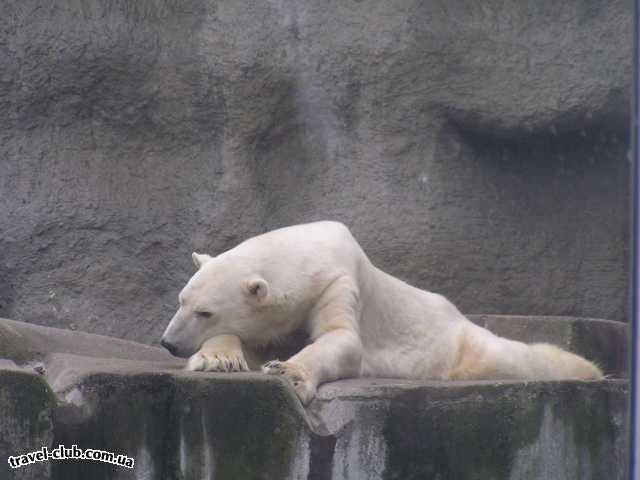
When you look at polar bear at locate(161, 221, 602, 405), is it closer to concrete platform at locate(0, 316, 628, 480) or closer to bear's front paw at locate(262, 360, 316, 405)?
bear's front paw at locate(262, 360, 316, 405)

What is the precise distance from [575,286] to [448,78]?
1.36 meters

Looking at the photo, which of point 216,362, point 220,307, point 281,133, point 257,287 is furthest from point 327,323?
point 281,133

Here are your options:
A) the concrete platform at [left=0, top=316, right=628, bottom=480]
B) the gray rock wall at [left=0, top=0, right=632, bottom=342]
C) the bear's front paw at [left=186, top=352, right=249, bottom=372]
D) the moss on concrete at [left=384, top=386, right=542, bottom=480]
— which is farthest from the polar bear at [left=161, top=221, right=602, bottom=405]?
the gray rock wall at [left=0, top=0, right=632, bottom=342]

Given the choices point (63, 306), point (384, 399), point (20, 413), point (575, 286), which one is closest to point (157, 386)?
point (20, 413)

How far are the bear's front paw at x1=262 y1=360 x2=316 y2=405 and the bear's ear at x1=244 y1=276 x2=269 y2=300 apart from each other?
1.81 feet

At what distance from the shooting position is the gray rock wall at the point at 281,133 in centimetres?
546

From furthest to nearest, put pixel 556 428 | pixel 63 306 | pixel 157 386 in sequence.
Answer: pixel 63 306
pixel 556 428
pixel 157 386

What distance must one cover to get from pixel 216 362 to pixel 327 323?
22.1 inches

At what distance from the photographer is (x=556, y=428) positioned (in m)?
3.63

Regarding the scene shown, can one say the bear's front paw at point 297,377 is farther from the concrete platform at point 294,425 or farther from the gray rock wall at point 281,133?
the gray rock wall at point 281,133

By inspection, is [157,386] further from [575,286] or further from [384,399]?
[575,286]

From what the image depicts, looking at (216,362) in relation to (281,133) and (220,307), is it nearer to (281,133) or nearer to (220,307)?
(220,307)

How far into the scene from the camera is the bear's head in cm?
385

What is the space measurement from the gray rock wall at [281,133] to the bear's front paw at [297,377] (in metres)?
2.18
